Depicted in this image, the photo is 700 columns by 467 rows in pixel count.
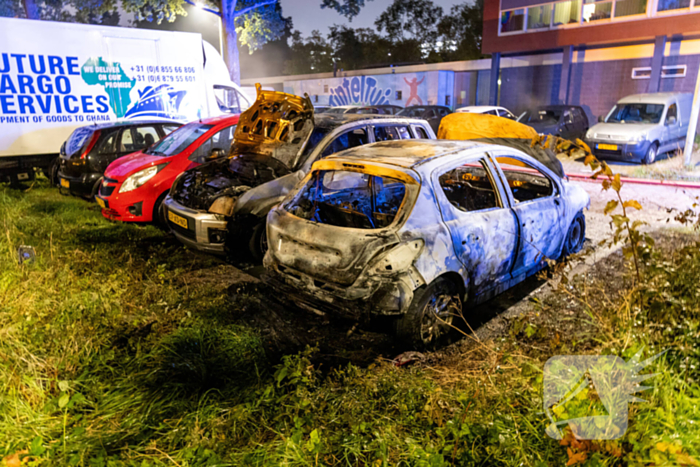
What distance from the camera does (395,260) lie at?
3.36m

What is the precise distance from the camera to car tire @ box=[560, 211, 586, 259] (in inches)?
207

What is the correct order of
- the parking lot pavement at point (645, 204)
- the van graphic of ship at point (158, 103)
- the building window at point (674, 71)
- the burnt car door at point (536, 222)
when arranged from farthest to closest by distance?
1. the building window at point (674, 71)
2. the van graphic of ship at point (158, 103)
3. the parking lot pavement at point (645, 204)
4. the burnt car door at point (536, 222)

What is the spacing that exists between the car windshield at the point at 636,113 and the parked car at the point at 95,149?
12199 mm

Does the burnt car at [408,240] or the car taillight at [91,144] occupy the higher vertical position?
the car taillight at [91,144]

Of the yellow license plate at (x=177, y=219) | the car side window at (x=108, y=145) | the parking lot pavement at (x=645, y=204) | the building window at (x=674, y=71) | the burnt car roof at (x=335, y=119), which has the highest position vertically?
the building window at (x=674, y=71)

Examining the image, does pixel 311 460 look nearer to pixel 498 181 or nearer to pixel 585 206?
pixel 498 181

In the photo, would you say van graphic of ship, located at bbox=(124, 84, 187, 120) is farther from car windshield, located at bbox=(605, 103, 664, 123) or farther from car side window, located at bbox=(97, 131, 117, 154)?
car windshield, located at bbox=(605, 103, 664, 123)

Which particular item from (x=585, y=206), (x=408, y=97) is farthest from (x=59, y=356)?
(x=408, y=97)

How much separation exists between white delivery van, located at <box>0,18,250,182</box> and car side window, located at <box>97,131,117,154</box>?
204 centimetres

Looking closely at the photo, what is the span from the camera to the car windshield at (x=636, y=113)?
1272cm

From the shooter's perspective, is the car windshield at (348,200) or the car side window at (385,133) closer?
the car windshield at (348,200)

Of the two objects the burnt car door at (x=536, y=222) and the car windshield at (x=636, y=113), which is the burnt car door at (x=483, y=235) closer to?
the burnt car door at (x=536, y=222)

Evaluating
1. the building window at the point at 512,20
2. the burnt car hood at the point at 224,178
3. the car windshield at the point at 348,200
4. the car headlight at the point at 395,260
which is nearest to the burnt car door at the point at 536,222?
the car windshield at the point at 348,200

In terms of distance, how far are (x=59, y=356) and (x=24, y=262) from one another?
82.4 inches
